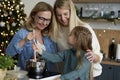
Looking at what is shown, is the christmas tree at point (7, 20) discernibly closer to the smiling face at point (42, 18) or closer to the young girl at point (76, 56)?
the smiling face at point (42, 18)

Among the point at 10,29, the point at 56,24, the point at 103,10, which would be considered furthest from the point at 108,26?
the point at 56,24

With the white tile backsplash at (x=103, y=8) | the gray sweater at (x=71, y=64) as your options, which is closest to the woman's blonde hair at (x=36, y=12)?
the gray sweater at (x=71, y=64)

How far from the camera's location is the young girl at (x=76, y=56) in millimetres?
1612

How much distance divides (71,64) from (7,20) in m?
2.99

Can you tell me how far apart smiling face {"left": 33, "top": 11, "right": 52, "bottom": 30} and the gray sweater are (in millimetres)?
232

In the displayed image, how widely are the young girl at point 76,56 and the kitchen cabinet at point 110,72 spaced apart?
6.55 feet

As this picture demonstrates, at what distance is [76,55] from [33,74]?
1.04ft

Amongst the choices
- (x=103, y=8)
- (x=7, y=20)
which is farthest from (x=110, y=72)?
(x=7, y=20)

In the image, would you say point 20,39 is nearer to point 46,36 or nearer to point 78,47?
point 46,36

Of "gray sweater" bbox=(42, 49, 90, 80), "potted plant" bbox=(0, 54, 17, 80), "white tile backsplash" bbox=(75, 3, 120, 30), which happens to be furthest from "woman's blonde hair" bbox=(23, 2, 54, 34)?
"white tile backsplash" bbox=(75, 3, 120, 30)

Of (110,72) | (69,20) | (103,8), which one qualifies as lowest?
(110,72)

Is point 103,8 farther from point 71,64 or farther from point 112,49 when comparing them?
point 71,64

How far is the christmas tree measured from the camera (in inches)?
177

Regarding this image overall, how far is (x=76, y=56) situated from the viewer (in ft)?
5.68
